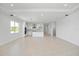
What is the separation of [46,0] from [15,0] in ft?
2.99

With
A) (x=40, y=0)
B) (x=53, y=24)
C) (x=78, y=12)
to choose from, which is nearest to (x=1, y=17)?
(x=40, y=0)

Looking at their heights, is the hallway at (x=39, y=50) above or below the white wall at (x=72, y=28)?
below

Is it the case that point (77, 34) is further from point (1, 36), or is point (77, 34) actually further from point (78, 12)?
point (1, 36)

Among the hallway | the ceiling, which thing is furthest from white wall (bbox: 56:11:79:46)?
the hallway

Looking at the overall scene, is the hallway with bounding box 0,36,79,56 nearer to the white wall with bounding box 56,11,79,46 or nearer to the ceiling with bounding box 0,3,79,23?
the white wall with bounding box 56,11,79,46

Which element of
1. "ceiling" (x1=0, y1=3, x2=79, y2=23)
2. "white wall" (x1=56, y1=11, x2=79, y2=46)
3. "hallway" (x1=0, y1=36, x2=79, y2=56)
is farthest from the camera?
A: "white wall" (x1=56, y1=11, x2=79, y2=46)

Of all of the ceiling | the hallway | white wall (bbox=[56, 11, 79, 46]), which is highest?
the ceiling

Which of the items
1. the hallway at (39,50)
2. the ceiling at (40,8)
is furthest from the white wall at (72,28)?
the hallway at (39,50)

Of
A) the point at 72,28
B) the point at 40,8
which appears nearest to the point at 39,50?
the point at 40,8

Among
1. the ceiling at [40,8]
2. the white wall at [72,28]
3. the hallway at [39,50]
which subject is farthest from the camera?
the white wall at [72,28]

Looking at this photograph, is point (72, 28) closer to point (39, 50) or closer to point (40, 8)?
point (40, 8)

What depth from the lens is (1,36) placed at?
6785 millimetres

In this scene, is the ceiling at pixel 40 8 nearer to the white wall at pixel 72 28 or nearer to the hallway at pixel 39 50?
the white wall at pixel 72 28

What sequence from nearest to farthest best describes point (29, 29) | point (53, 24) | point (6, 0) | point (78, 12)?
point (6, 0) → point (78, 12) → point (53, 24) → point (29, 29)
